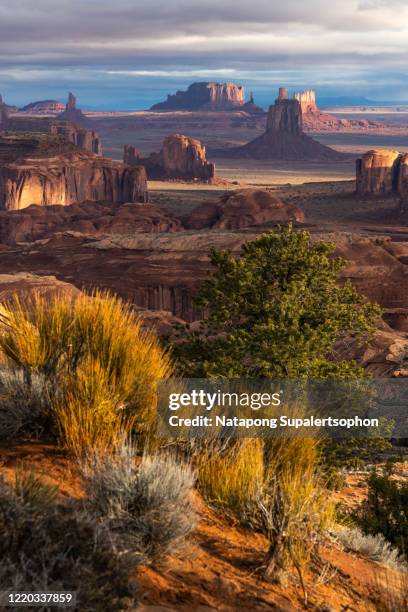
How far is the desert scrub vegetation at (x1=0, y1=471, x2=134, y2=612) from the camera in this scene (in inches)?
195

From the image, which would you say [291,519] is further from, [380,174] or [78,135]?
[78,135]

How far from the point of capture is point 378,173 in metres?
131

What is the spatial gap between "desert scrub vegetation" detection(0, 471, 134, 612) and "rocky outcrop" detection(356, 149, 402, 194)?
5128 inches

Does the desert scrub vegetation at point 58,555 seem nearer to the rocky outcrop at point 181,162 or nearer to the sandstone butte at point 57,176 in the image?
the sandstone butte at point 57,176

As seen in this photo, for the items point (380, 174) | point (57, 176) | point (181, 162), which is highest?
point (181, 162)

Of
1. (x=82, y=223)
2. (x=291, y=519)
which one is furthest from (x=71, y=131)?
(x=291, y=519)

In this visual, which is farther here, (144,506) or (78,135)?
(78,135)

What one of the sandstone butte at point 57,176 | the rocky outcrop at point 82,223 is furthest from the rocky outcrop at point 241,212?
the sandstone butte at point 57,176

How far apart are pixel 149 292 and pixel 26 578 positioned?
5459cm

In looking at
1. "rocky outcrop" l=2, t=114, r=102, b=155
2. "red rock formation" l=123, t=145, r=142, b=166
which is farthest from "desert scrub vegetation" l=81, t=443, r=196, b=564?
"red rock formation" l=123, t=145, r=142, b=166

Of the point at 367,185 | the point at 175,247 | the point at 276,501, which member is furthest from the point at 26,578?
the point at 367,185

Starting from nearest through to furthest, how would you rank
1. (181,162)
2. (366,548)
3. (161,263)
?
(366,548), (161,263), (181,162)

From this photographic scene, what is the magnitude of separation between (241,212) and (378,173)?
5205 centimetres

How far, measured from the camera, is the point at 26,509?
17.9 ft
